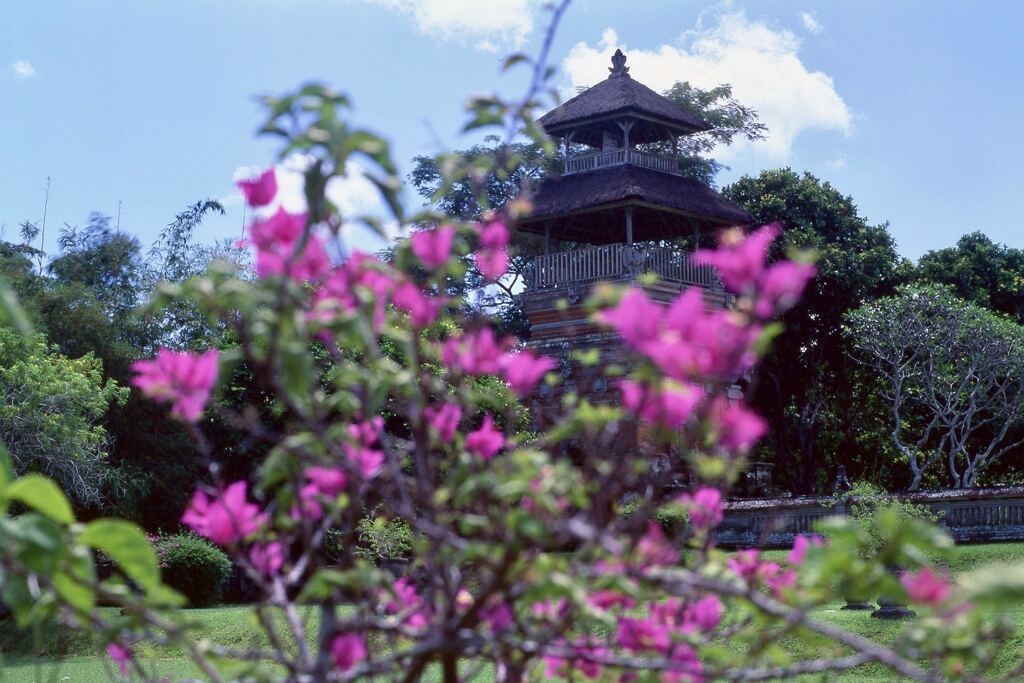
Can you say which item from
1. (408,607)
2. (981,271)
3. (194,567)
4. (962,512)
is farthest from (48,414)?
(981,271)

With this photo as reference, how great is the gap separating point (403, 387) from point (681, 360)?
0.51 meters

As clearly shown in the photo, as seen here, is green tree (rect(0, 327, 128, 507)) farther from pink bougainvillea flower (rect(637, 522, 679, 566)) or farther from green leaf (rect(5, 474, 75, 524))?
pink bougainvillea flower (rect(637, 522, 679, 566))

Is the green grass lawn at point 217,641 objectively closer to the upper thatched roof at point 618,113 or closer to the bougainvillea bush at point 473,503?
the bougainvillea bush at point 473,503

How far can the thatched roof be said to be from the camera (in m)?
21.0

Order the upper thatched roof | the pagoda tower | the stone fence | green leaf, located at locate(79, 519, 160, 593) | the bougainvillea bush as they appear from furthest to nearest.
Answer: the upper thatched roof
the pagoda tower
the stone fence
green leaf, located at locate(79, 519, 160, 593)
the bougainvillea bush

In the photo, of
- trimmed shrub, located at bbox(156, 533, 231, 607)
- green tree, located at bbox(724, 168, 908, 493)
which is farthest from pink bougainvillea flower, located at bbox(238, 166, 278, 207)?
green tree, located at bbox(724, 168, 908, 493)

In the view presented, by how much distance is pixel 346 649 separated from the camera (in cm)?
200

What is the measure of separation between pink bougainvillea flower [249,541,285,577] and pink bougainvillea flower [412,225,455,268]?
2.04 feet

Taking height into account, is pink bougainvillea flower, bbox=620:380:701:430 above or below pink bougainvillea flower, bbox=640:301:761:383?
below

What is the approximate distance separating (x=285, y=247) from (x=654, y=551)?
726mm

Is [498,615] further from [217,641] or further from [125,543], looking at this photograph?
[217,641]

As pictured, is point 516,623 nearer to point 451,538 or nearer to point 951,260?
point 451,538

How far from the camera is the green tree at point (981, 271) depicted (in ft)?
85.0

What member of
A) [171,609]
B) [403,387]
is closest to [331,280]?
[403,387]
